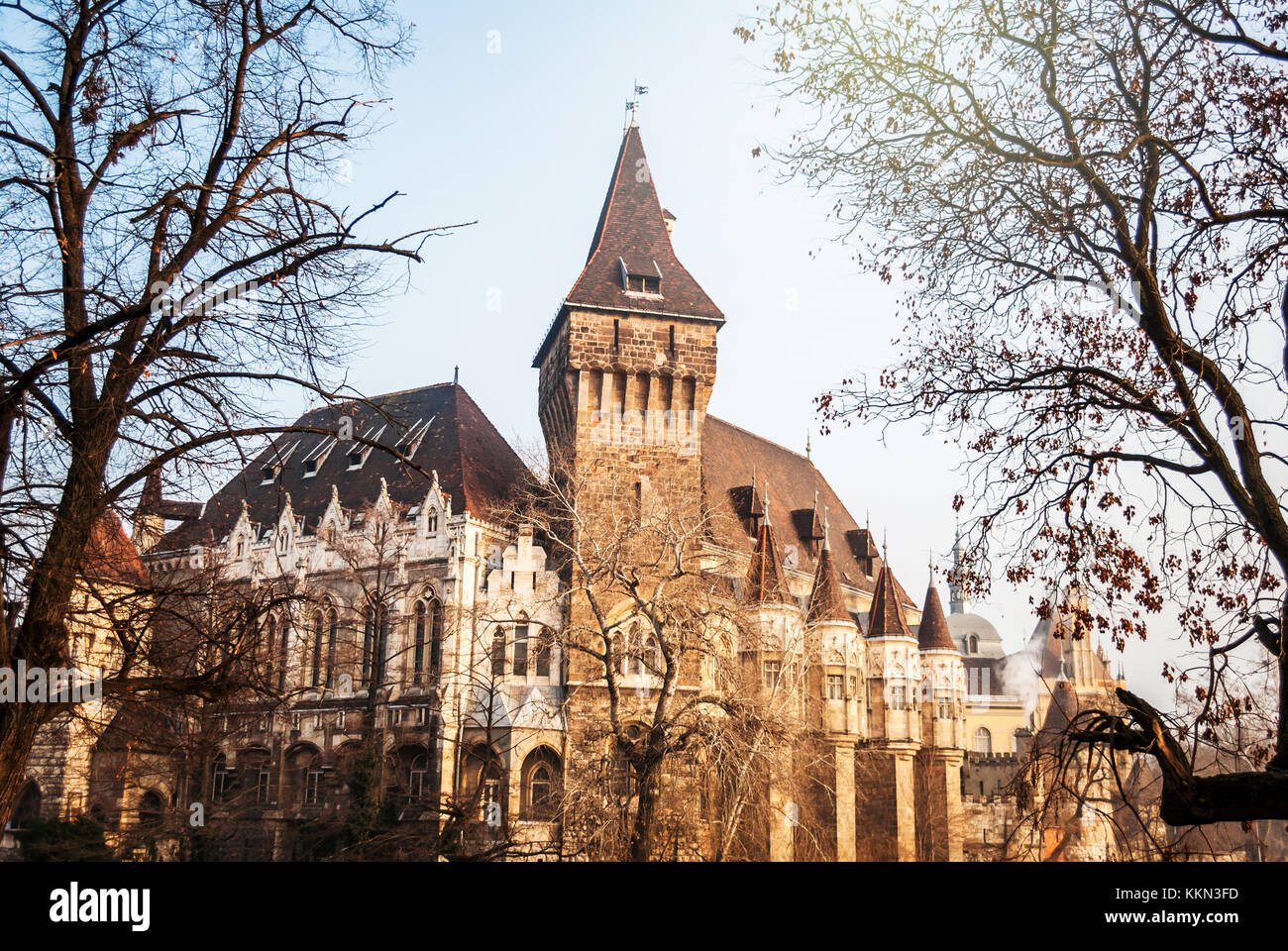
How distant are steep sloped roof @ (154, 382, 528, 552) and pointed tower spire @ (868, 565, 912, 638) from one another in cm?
1490

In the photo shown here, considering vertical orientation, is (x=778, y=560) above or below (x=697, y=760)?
above

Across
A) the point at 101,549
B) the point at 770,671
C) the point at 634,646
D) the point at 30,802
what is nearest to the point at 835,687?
the point at 770,671

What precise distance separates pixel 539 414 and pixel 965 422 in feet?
106

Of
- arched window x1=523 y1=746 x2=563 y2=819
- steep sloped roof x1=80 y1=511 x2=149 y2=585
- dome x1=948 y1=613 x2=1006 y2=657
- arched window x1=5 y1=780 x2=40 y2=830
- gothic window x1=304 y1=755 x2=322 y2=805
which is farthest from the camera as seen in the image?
dome x1=948 y1=613 x2=1006 y2=657

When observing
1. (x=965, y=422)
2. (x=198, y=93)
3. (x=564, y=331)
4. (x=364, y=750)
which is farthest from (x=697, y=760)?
(x=564, y=331)

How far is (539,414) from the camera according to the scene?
40.9 metres

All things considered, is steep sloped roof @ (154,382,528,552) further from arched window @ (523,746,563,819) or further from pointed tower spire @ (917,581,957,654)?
pointed tower spire @ (917,581,957,654)

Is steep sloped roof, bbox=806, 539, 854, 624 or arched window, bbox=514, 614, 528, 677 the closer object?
arched window, bbox=514, 614, 528, 677

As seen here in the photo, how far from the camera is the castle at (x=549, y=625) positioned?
32562mm

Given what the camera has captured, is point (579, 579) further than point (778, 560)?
No

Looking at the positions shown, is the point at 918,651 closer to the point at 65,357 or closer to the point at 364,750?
the point at 364,750

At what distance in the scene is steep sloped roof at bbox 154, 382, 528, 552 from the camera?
3894 centimetres

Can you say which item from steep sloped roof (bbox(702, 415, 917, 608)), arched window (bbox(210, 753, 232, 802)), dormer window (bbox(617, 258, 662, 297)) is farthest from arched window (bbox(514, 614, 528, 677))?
dormer window (bbox(617, 258, 662, 297))
